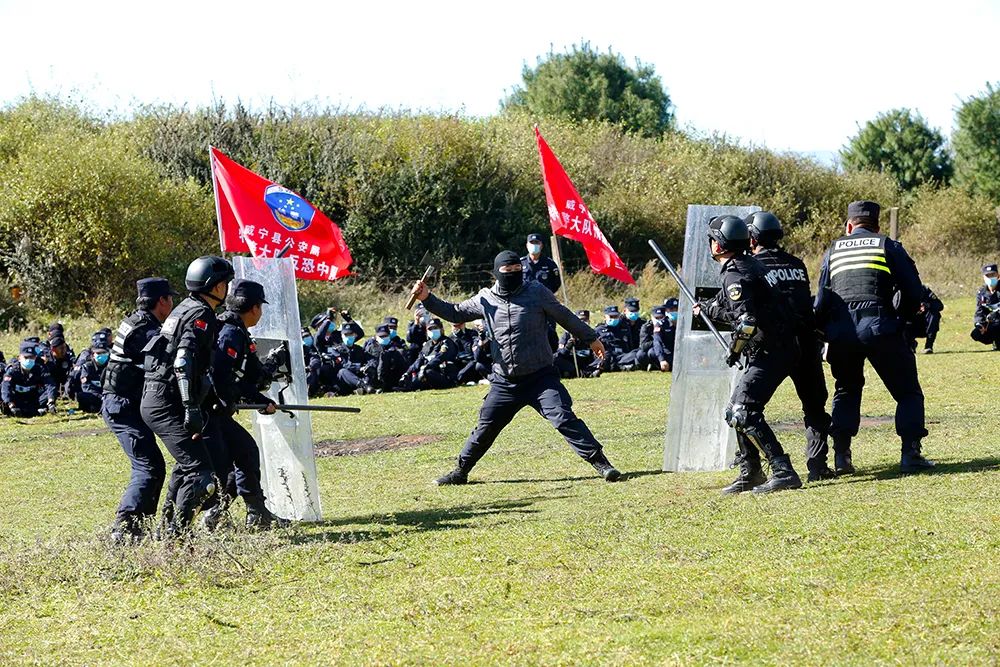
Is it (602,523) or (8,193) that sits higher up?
(8,193)

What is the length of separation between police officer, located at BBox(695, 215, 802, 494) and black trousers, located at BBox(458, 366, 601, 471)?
158 centimetres

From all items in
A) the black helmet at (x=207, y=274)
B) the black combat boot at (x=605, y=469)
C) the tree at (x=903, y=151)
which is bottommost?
the black combat boot at (x=605, y=469)

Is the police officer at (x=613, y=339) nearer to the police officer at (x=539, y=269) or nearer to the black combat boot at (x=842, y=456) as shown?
the police officer at (x=539, y=269)

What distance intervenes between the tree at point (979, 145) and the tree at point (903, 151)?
2.36 ft

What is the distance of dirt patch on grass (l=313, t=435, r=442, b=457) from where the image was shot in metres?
12.8

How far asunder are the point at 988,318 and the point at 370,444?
11947mm

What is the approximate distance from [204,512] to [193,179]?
2447cm

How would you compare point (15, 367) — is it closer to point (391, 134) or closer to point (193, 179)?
point (193, 179)

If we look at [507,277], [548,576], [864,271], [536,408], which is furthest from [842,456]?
[548,576]

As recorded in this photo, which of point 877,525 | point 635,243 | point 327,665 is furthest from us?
point 635,243

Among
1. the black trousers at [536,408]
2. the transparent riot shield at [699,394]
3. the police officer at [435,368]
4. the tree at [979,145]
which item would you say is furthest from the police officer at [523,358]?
the tree at [979,145]

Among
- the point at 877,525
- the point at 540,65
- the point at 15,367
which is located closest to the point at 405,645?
the point at 877,525

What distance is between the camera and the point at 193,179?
31.5 meters

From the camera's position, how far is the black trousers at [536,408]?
9.89 m
